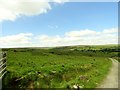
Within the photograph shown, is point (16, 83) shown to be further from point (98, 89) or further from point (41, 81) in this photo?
point (98, 89)

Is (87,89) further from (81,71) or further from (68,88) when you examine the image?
(81,71)

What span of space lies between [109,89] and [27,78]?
7.15m

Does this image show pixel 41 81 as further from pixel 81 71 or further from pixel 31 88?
pixel 81 71

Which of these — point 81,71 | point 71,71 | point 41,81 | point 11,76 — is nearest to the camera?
point 41,81

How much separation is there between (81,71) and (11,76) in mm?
11764

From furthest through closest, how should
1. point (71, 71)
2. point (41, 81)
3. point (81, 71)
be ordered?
point (81, 71), point (71, 71), point (41, 81)

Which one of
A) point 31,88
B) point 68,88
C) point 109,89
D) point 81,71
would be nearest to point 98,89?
point 109,89

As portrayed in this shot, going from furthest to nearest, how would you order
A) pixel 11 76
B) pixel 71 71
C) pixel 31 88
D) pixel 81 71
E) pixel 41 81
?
1. pixel 81 71
2. pixel 71 71
3. pixel 11 76
4. pixel 41 81
5. pixel 31 88

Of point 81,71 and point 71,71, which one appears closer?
point 71,71

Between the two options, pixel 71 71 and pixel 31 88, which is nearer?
pixel 31 88

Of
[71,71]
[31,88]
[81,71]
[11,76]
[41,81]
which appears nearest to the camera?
[31,88]

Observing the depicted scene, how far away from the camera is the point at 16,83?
1991 centimetres

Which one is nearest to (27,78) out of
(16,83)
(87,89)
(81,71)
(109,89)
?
(16,83)

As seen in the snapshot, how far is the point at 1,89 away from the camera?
1986 cm
